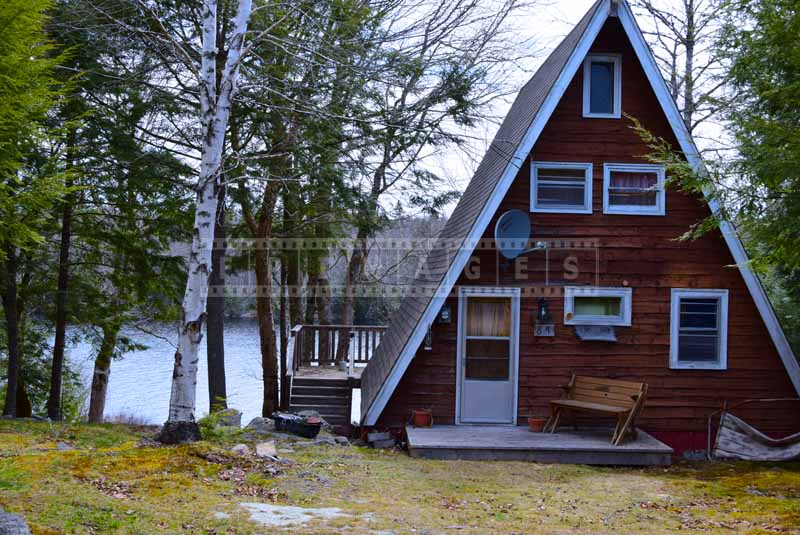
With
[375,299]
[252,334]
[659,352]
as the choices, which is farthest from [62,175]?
[252,334]

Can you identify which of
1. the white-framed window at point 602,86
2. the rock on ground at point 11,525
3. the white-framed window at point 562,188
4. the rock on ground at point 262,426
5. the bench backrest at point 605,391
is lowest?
the rock on ground at point 262,426

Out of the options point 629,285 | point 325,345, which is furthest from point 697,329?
point 325,345

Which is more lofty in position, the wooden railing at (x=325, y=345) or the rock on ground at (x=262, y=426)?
the wooden railing at (x=325, y=345)

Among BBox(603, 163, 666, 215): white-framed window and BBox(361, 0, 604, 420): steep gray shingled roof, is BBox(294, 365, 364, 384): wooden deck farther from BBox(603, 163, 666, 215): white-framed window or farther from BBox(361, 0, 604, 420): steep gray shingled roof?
BBox(603, 163, 666, 215): white-framed window

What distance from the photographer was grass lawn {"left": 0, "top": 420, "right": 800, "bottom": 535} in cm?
579

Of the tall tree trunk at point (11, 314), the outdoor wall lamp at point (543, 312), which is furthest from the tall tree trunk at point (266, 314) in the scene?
the outdoor wall lamp at point (543, 312)

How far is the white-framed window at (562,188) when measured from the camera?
11445 mm

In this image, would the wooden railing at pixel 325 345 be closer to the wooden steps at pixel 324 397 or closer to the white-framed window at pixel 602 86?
Result: the wooden steps at pixel 324 397

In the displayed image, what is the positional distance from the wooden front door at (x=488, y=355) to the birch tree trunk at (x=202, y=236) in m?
4.22

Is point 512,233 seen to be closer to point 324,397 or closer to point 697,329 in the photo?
point 697,329

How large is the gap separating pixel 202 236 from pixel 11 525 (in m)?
4.98

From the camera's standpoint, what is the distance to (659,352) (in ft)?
37.8

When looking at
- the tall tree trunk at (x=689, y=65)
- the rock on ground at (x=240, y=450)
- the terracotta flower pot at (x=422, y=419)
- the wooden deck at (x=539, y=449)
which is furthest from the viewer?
the tall tree trunk at (x=689, y=65)

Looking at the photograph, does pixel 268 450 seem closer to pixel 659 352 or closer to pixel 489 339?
pixel 489 339
